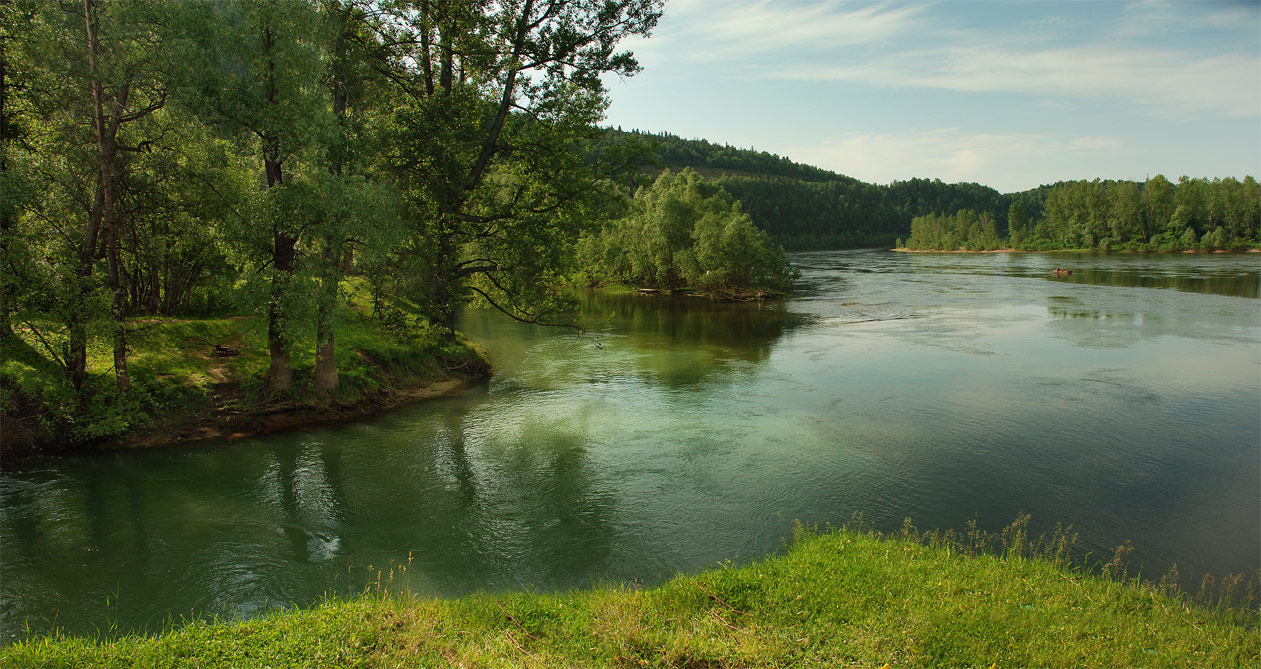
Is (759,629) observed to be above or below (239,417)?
below

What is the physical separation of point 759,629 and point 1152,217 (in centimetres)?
15543

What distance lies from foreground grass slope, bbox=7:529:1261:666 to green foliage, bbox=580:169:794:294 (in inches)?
1884

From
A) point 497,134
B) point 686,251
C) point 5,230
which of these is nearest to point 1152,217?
point 686,251

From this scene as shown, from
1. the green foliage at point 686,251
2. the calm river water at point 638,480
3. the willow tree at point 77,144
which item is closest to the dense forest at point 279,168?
the willow tree at point 77,144

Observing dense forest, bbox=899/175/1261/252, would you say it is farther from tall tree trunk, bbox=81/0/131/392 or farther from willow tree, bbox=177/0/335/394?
tall tree trunk, bbox=81/0/131/392

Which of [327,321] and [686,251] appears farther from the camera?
[686,251]

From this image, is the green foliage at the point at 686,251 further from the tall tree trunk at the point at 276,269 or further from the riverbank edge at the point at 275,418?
the tall tree trunk at the point at 276,269

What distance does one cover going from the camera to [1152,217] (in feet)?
416

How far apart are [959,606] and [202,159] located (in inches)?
798

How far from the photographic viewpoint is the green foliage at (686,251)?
60.2 metres

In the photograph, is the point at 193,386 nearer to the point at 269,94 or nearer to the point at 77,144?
the point at 77,144

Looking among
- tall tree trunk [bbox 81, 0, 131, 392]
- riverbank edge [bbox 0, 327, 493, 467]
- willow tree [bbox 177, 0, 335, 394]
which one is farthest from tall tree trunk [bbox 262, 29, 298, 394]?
tall tree trunk [bbox 81, 0, 131, 392]

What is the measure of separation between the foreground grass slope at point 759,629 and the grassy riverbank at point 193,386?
34.1ft

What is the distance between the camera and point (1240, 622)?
28.7ft
